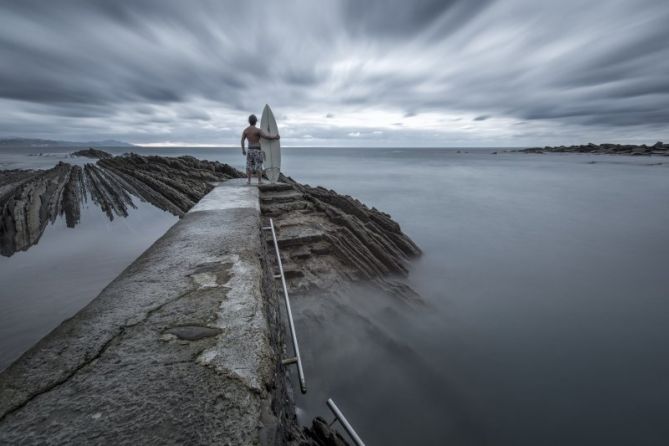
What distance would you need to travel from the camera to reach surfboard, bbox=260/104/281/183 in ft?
29.9

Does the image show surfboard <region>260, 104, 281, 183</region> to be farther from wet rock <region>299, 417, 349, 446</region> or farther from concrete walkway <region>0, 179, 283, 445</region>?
wet rock <region>299, 417, 349, 446</region>

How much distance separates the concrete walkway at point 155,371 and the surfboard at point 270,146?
6.66 m

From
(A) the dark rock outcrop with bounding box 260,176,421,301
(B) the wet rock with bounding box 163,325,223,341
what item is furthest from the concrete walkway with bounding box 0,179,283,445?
(A) the dark rock outcrop with bounding box 260,176,421,301

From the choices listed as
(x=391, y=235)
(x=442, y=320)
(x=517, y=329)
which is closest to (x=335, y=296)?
(x=442, y=320)

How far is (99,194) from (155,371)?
15.6 meters

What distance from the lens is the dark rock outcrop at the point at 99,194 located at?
8.64 metres

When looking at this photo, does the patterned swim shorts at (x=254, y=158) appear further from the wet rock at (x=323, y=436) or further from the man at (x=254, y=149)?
the wet rock at (x=323, y=436)

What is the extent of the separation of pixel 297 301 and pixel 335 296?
76cm

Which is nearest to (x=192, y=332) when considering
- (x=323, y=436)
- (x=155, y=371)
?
(x=155, y=371)

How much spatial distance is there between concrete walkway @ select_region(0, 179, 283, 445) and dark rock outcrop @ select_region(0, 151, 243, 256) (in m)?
7.36

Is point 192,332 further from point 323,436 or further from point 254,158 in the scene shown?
point 254,158

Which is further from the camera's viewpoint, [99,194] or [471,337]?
[99,194]

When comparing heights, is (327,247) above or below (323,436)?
above

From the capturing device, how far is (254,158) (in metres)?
8.62
